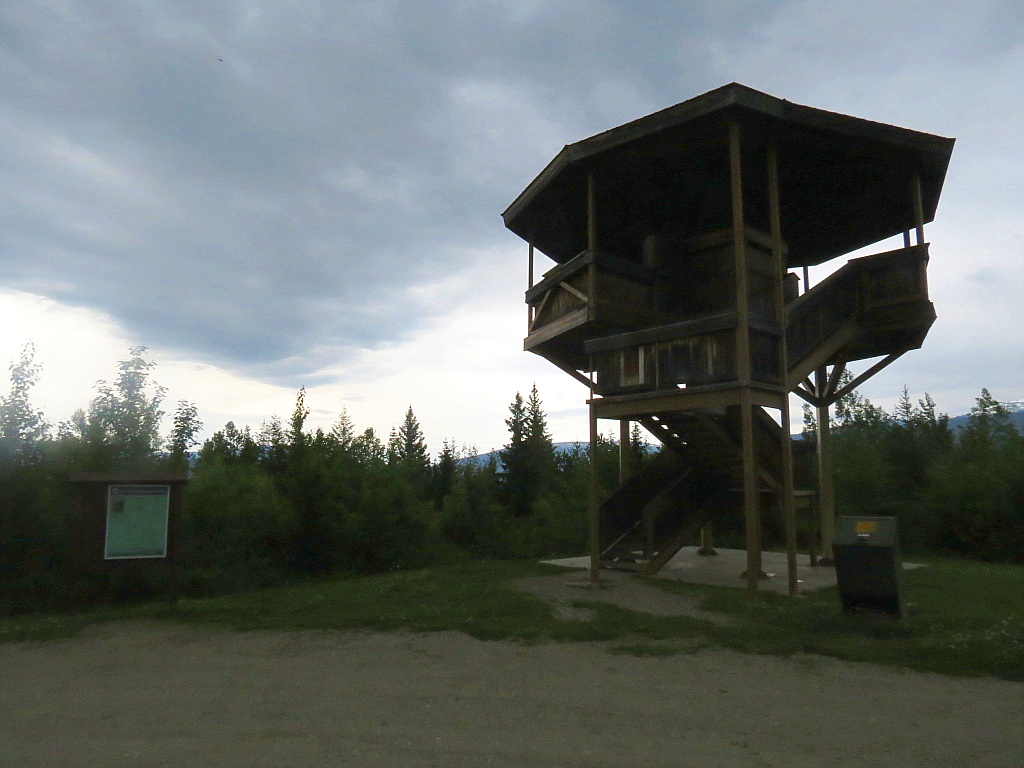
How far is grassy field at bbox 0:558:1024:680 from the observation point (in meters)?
7.00

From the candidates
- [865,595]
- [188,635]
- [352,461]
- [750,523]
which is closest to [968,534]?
A: [750,523]

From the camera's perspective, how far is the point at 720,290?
14273 mm

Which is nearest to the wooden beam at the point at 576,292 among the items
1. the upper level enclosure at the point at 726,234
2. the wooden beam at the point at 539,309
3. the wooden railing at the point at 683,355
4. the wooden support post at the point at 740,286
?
the upper level enclosure at the point at 726,234

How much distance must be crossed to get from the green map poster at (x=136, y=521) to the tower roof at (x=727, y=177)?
884cm

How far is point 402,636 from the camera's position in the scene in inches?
326

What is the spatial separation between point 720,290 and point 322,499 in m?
11.5

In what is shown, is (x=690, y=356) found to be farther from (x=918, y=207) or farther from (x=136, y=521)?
(x=136, y=521)

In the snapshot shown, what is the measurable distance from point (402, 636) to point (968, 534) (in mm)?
18593

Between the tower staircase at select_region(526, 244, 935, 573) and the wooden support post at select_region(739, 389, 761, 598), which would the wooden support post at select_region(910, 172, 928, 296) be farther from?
the wooden support post at select_region(739, 389, 761, 598)

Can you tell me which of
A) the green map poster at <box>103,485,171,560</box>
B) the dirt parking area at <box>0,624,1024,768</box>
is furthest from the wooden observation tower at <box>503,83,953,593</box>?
the green map poster at <box>103,485,171,560</box>

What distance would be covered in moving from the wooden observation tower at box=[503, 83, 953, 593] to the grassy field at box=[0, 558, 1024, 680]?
6.26 feet

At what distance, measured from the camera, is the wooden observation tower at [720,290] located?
1137 cm

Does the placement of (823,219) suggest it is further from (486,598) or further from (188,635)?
(188,635)

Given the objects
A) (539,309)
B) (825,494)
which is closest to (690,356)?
(539,309)
